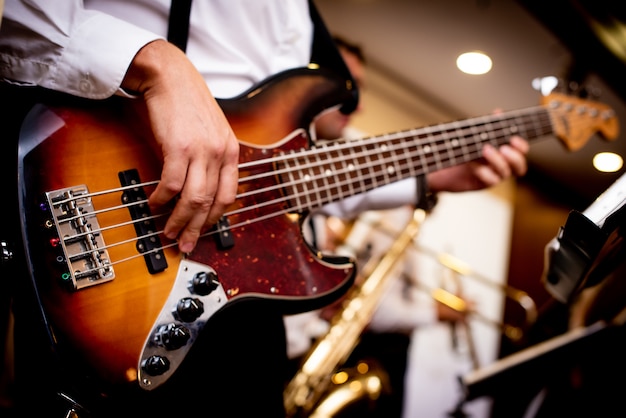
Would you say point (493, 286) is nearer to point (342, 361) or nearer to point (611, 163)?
point (342, 361)

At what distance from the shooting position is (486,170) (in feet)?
4.82

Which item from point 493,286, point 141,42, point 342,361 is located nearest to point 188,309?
point 141,42

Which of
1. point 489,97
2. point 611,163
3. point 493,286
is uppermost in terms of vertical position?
point 489,97

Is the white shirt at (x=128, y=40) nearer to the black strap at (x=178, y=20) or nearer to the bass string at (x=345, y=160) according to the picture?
the black strap at (x=178, y=20)

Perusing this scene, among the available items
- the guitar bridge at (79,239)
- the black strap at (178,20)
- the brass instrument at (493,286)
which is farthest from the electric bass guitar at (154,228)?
the brass instrument at (493,286)

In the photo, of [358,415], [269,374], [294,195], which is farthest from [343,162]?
[358,415]

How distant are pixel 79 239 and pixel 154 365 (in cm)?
26

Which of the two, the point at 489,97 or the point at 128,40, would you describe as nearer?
the point at 128,40

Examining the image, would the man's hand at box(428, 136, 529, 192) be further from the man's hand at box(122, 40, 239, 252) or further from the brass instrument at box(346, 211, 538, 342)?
the brass instrument at box(346, 211, 538, 342)

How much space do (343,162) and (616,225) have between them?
0.60 m

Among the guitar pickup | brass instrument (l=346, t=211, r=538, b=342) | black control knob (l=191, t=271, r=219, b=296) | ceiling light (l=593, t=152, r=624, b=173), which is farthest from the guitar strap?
brass instrument (l=346, t=211, r=538, b=342)

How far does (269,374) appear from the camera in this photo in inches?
43.5

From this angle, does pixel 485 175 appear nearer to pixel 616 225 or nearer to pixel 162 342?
pixel 616 225

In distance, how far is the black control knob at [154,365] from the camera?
81 centimetres
